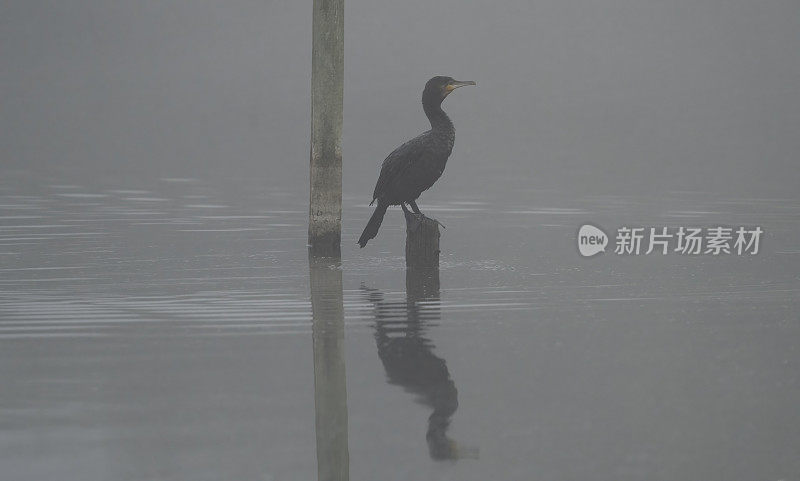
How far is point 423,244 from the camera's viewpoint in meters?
12.9

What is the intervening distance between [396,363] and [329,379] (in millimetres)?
532

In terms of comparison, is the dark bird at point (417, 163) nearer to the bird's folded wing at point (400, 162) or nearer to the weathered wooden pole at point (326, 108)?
the bird's folded wing at point (400, 162)

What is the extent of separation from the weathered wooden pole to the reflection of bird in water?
2.41 metres

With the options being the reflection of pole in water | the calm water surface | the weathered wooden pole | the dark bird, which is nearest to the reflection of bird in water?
the calm water surface

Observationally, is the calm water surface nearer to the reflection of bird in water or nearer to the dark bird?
the reflection of bird in water

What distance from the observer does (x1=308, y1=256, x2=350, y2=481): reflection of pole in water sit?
5.69 m

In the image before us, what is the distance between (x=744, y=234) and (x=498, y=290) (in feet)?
21.9

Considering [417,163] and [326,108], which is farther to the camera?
[326,108]

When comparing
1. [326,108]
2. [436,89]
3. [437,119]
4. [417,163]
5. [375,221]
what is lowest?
[375,221]

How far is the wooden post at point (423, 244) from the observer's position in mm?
12805

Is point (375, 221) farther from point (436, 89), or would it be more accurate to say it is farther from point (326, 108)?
point (436, 89)

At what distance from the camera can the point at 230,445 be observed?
591 centimetres

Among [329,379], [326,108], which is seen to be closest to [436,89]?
[326,108]

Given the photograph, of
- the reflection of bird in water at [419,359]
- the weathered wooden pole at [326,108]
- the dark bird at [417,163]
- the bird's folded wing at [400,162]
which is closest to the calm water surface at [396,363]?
the reflection of bird in water at [419,359]
